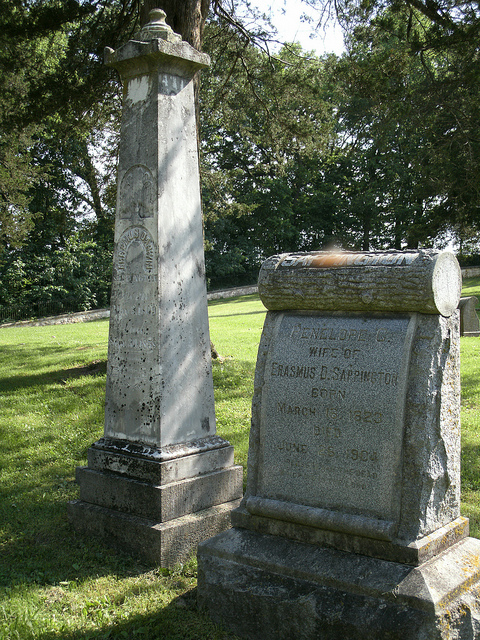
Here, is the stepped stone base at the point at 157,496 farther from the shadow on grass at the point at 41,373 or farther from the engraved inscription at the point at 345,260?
the shadow on grass at the point at 41,373

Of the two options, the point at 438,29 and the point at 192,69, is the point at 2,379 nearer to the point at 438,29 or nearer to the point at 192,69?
the point at 192,69

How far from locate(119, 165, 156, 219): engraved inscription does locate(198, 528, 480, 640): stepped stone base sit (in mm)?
2427

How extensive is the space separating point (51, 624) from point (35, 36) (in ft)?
29.6

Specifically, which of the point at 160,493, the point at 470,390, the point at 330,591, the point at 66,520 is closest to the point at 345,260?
the point at 330,591

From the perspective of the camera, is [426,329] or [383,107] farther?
[383,107]

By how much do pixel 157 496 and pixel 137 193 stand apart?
222 centimetres

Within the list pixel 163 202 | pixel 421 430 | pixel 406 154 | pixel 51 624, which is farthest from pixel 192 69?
pixel 406 154

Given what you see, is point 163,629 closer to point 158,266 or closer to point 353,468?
point 353,468

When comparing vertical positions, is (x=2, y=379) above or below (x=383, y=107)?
below

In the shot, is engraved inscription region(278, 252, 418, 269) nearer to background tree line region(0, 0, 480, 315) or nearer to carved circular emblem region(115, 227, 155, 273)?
carved circular emblem region(115, 227, 155, 273)

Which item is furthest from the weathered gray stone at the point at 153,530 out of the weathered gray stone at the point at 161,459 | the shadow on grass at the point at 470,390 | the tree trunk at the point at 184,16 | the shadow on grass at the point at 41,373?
the tree trunk at the point at 184,16

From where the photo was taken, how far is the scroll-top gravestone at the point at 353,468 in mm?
3014

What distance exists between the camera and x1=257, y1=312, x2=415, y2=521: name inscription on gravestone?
10.3 ft

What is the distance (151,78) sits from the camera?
480cm
